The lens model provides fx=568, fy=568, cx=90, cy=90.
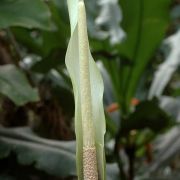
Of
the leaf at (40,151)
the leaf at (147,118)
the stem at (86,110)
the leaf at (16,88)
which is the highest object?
the leaf at (147,118)

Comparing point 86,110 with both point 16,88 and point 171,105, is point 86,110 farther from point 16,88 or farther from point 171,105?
point 171,105

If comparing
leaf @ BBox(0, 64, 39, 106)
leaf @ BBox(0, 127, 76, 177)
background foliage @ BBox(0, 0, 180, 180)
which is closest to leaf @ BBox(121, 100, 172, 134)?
background foliage @ BBox(0, 0, 180, 180)

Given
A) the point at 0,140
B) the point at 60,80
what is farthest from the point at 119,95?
the point at 0,140

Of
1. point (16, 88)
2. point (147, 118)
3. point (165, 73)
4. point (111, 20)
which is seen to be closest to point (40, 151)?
point (16, 88)

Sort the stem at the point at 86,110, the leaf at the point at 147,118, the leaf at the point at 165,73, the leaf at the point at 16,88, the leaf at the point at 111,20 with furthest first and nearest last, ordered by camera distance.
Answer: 1. the leaf at the point at 165,73
2. the leaf at the point at 111,20
3. the leaf at the point at 147,118
4. the leaf at the point at 16,88
5. the stem at the point at 86,110

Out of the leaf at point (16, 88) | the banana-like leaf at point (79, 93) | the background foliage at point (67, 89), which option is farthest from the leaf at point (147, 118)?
the banana-like leaf at point (79, 93)

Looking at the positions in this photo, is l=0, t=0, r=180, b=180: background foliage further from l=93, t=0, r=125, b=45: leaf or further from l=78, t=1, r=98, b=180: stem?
l=78, t=1, r=98, b=180: stem

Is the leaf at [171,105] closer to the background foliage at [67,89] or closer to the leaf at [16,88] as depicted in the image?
the background foliage at [67,89]
